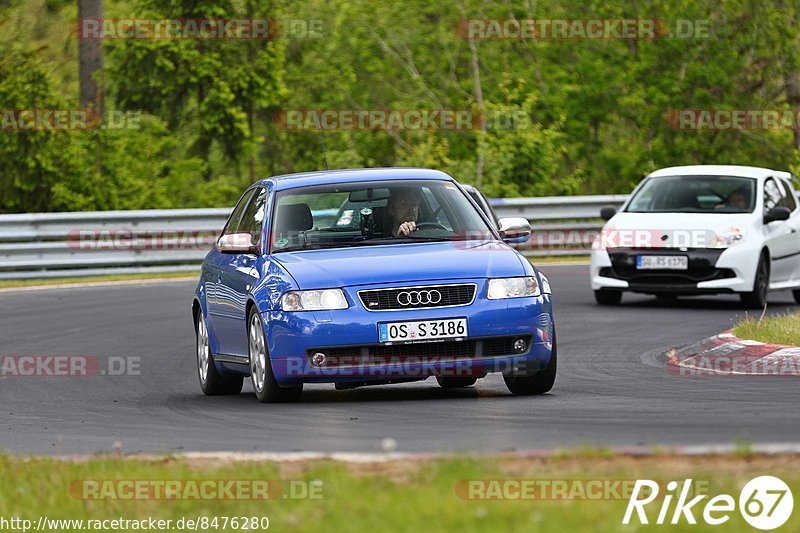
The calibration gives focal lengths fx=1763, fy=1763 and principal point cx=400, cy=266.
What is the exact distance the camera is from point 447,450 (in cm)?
799

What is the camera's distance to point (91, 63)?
1510 inches

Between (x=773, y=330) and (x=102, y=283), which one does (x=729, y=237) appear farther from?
(x=102, y=283)

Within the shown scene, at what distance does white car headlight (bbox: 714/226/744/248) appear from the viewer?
19.6 metres

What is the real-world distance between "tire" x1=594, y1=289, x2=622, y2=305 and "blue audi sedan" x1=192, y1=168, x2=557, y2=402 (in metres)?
8.16

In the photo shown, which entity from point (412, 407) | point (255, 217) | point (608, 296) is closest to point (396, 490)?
point (412, 407)

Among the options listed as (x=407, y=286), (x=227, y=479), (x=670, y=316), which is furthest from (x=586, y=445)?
(x=670, y=316)

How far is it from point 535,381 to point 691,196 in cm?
973

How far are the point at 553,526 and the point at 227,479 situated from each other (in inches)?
74.5

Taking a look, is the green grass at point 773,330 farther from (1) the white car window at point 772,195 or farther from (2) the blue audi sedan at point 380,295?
(1) the white car window at point 772,195

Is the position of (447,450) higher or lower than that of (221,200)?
higher

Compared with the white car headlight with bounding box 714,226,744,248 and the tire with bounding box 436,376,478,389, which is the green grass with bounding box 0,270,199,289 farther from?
the tire with bounding box 436,376,478,389

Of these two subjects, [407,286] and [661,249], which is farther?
[661,249]

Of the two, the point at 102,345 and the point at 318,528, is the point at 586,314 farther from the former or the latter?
the point at 318,528

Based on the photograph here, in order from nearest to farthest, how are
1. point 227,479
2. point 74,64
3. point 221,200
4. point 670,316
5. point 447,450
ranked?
point 227,479
point 447,450
point 670,316
point 221,200
point 74,64
